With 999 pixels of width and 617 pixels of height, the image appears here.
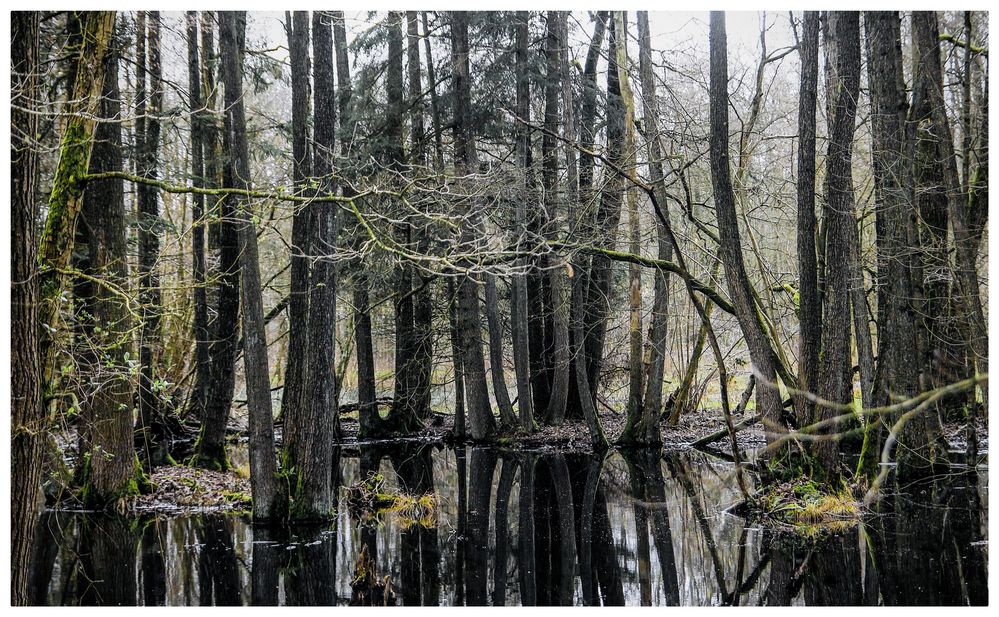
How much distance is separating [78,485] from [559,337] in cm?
1001

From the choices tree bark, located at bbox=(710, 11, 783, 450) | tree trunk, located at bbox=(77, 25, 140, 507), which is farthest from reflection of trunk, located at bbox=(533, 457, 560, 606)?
tree trunk, located at bbox=(77, 25, 140, 507)

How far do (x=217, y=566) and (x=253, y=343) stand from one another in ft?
9.32

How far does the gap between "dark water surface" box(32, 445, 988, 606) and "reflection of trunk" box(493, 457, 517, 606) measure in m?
0.04

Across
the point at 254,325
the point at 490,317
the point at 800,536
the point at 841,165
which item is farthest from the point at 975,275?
the point at 490,317

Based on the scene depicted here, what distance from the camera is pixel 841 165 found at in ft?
33.9

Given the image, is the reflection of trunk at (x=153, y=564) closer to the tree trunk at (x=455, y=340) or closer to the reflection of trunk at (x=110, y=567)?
the reflection of trunk at (x=110, y=567)

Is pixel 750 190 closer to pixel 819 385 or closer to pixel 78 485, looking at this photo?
pixel 819 385

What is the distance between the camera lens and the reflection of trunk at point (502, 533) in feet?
24.6

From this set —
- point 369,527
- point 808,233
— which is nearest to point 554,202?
point 808,233

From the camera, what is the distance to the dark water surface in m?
7.32

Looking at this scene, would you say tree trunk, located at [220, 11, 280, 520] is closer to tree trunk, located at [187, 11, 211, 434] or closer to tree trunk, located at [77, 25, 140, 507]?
tree trunk, located at [77, 25, 140, 507]

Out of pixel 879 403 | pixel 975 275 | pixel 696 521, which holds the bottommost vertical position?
pixel 696 521

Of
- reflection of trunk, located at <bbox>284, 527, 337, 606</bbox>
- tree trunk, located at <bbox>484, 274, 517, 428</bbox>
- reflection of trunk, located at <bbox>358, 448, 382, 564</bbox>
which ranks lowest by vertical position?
reflection of trunk, located at <bbox>358, 448, 382, 564</bbox>

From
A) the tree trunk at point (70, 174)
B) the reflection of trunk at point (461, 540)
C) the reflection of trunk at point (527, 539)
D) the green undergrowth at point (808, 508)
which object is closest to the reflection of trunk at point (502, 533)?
the reflection of trunk at point (527, 539)
